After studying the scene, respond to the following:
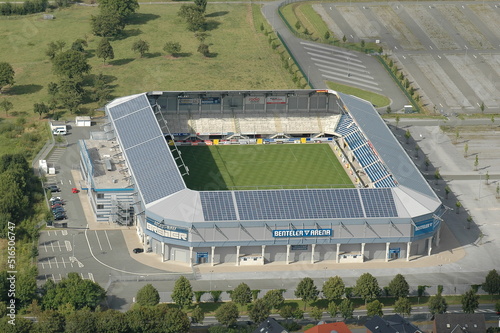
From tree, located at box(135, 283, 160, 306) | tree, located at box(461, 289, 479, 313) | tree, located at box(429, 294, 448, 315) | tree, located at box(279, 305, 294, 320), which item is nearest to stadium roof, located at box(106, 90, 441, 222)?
tree, located at box(135, 283, 160, 306)

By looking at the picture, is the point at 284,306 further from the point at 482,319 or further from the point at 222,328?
the point at 482,319

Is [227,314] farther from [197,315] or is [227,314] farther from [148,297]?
[148,297]

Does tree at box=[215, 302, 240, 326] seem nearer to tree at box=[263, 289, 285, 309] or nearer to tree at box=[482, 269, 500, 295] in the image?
tree at box=[263, 289, 285, 309]

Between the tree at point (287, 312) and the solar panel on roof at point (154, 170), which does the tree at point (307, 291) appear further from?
the solar panel on roof at point (154, 170)

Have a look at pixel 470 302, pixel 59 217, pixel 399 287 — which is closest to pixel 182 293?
pixel 399 287

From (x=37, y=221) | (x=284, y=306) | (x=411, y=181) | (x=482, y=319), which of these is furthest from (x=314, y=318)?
(x=37, y=221)

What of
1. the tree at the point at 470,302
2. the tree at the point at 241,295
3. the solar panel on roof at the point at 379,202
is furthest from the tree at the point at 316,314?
the solar panel on roof at the point at 379,202
